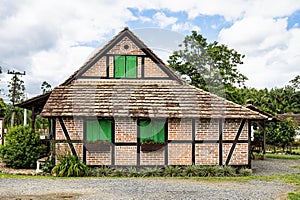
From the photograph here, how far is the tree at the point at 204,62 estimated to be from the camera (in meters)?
27.7

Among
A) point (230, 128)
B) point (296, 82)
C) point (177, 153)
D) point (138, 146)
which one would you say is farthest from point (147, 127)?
point (296, 82)

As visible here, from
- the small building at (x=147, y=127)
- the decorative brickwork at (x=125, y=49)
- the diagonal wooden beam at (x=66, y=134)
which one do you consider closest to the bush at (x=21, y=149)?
the small building at (x=147, y=127)

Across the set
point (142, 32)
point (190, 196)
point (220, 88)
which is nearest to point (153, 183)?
point (190, 196)

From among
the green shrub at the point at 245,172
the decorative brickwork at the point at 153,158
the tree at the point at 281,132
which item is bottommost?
the green shrub at the point at 245,172

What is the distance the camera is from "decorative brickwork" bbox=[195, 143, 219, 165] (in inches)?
602

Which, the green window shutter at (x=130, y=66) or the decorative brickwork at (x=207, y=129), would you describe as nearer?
the decorative brickwork at (x=207, y=129)

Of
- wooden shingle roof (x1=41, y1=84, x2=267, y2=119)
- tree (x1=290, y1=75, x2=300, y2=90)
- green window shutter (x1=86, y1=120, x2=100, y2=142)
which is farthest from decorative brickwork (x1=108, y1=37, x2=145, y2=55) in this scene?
tree (x1=290, y1=75, x2=300, y2=90)

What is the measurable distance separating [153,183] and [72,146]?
14.0ft

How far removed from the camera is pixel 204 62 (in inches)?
1107

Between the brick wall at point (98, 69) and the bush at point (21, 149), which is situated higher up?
the brick wall at point (98, 69)

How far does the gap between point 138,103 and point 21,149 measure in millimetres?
5204

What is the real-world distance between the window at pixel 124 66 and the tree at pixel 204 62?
1166 centimetres

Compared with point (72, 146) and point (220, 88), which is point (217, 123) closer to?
point (72, 146)

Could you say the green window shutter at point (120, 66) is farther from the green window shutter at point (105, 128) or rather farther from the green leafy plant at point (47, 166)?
the green leafy plant at point (47, 166)
